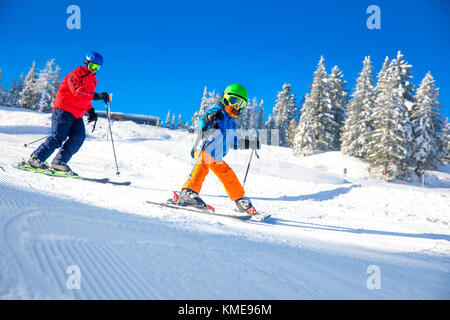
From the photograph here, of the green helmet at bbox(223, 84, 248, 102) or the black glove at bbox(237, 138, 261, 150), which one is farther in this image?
the black glove at bbox(237, 138, 261, 150)

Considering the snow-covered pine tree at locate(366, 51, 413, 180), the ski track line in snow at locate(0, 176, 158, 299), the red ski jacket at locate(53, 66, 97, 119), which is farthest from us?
the snow-covered pine tree at locate(366, 51, 413, 180)

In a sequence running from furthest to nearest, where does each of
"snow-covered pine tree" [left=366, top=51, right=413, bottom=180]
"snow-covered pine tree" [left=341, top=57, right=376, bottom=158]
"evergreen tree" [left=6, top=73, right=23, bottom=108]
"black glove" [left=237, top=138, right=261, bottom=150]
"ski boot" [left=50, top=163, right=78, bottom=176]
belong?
"evergreen tree" [left=6, top=73, right=23, bottom=108] → "snow-covered pine tree" [left=341, top=57, right=376, bottom=158] → "snow-covered pine tree" [left=366, top=51, right=413, bottom=180] → "ski boot" [left=50, top=163, right=78, bottom=176] → "black glove" [left=237, top=138, right=261, bottom=150]

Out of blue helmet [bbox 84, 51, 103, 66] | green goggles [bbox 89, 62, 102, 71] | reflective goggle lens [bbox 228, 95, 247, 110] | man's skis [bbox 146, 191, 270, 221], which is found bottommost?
man's skis [bbox 146, 191, 270, 221]

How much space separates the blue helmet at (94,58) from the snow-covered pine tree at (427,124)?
90.4ft

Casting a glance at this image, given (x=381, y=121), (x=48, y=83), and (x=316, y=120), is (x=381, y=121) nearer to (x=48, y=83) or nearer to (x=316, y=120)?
(x=316, y=120)

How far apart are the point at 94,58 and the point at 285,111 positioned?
135 ft

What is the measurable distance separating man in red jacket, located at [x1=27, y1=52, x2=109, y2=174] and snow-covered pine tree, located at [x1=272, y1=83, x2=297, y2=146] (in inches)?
1597

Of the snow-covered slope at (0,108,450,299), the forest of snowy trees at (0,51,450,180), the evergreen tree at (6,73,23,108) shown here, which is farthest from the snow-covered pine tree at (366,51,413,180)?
the evergreen tree at (6,73,23,108)

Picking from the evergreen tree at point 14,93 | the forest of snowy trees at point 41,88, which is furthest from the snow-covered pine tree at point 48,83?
the evergreen tree at point 14,93

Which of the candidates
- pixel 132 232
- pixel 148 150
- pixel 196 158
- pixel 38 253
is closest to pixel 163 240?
pixel 132 232

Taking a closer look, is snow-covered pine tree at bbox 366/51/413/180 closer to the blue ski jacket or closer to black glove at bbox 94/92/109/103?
the blue ski jacket

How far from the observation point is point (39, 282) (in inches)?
36.5

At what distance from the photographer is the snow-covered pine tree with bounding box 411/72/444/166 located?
23.3 metres

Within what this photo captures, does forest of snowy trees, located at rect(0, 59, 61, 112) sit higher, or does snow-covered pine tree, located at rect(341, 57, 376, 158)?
forest of snowy trees, located at rect(0, 59, 61, 112)
